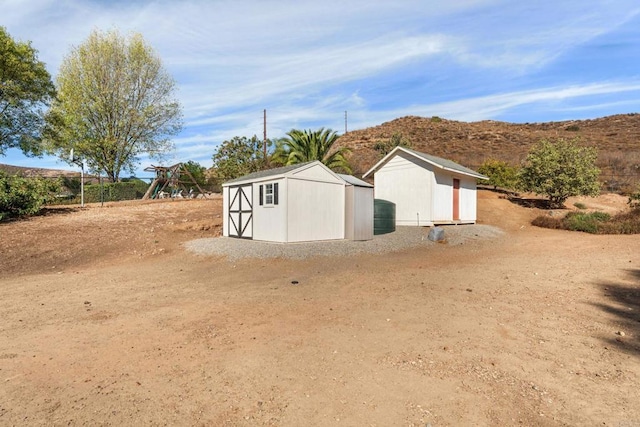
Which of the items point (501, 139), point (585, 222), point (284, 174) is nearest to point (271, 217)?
point (284, 174)

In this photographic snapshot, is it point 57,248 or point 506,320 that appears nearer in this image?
point 506,320

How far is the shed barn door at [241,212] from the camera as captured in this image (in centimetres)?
1380

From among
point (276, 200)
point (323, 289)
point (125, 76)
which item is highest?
point (125, 76)

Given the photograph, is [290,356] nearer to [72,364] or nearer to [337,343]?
[337,343]

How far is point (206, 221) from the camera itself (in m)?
17.0

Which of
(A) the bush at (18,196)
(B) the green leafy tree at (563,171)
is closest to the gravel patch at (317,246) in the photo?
(A) the bush at (18,196)

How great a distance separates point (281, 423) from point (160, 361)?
177 cm

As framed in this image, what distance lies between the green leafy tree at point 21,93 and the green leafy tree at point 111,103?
283 centimetres

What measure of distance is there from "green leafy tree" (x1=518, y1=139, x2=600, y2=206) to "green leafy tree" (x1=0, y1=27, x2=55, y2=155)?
29.5 metres

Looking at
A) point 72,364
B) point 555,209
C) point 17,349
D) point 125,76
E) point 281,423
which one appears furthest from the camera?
point 125,76

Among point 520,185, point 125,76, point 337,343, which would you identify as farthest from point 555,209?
point 125,76

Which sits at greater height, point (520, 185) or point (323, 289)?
point (520, 185)

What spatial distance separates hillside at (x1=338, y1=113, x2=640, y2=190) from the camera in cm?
3191

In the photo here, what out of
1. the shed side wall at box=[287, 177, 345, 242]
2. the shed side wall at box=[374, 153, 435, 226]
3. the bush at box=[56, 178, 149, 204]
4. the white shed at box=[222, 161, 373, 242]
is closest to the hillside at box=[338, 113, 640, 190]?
the shed side wall at box=[374, 153, 435, 226]
